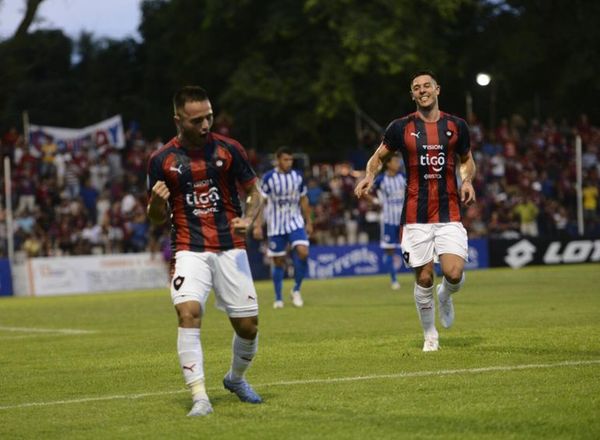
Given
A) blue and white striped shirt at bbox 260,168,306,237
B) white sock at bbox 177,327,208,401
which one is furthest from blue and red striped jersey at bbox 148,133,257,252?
blue and white striped shirt at bbox 260,168,306,237

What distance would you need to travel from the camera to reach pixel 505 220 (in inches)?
1459

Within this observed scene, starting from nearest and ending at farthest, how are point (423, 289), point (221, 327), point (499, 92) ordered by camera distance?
point (423, 289) < point (221, 327) < point (499, 92)

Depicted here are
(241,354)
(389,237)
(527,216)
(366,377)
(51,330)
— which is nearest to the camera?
(241,354)

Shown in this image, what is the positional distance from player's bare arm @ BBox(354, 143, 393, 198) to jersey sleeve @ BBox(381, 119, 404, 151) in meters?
0.06

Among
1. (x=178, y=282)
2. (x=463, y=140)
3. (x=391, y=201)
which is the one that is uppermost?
(x=463, y=140)

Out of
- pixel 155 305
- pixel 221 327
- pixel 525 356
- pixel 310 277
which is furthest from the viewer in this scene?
pixel 310 277

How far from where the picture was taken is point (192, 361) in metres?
8.63

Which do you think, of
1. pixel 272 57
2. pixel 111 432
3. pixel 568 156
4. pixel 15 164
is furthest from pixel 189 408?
pixel 272 57

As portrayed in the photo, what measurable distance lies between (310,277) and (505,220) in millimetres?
6630

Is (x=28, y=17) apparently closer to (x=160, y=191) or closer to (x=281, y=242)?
(x=281, y=242)

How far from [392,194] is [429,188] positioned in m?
13.3

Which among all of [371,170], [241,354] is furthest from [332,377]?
[371,170]

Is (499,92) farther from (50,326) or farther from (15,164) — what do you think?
(50,326)

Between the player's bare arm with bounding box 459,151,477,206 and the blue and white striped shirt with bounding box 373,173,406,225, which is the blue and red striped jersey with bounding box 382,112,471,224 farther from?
the blue and white striped shirt with bounding box 373,173,406,225
